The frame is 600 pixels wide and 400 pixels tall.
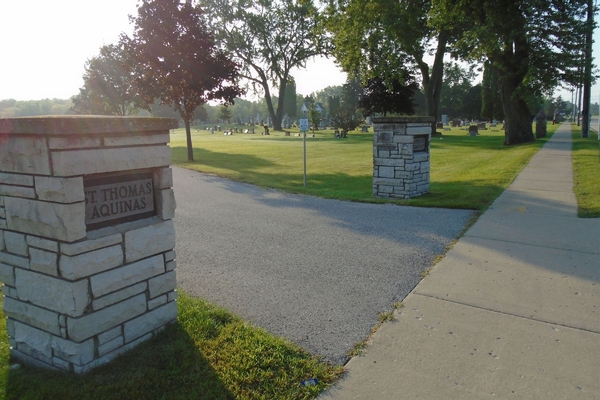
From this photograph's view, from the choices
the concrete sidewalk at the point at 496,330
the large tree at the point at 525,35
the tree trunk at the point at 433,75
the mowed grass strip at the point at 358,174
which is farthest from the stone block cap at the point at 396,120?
the tree trunk at the point at 433,75

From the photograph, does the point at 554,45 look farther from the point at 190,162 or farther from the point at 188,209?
the point at 188,209

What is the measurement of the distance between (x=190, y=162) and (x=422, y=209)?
12.8 metres

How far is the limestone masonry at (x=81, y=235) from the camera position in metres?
2.77

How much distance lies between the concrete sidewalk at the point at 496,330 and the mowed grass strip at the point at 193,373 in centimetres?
33

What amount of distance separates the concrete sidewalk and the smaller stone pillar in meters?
3.30

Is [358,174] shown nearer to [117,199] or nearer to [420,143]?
[420,143]

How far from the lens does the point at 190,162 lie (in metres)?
18.7

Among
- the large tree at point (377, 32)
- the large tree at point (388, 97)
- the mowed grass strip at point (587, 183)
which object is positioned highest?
the large tree at point (377, 32)

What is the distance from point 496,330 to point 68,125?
345cm

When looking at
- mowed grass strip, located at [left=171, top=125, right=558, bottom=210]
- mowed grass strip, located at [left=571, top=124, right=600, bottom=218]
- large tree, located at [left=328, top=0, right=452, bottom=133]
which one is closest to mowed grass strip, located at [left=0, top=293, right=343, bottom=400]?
mowed grass strip, located at [left=171, top=125, right=558, bottom=210]

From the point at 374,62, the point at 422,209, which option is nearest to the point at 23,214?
the point at 422,209

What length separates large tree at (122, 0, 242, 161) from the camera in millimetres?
17344

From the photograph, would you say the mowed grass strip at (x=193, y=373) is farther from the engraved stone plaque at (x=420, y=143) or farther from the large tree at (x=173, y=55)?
the large tree at (x=173, y=55)

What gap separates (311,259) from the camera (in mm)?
5305
